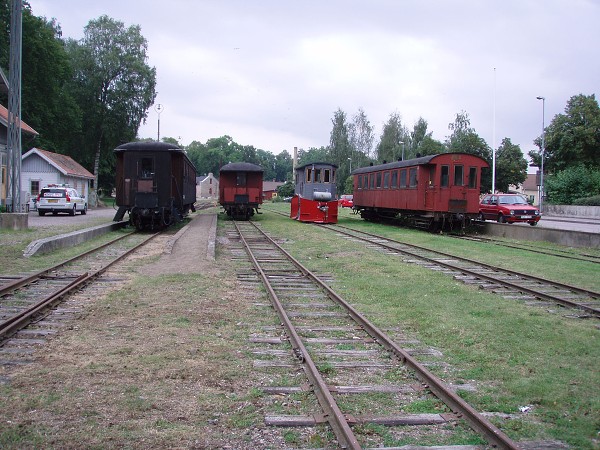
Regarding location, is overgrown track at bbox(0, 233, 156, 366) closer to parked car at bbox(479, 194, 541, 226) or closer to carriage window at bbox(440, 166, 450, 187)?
carriage window at bbox(440, 166, 450, 187)

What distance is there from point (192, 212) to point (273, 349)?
34.8 m

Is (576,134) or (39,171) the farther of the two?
(576,134)

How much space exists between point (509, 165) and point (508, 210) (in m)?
24.3

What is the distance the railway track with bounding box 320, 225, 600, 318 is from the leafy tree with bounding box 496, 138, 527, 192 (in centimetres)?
3698

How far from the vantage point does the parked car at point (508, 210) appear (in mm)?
26906

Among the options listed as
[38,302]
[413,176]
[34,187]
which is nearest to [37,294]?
[38,302]

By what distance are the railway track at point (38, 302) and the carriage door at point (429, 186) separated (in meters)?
13.4

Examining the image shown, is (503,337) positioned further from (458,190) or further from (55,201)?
(55,201)

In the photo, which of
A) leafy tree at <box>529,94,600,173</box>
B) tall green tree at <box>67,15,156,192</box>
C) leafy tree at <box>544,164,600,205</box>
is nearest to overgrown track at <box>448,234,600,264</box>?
leafy tree at <box>544,164,600,205</box>

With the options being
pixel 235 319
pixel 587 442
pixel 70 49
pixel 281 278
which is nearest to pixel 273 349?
pixel 235 319

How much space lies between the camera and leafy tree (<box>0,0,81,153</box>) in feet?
139

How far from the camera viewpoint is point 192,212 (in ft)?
132

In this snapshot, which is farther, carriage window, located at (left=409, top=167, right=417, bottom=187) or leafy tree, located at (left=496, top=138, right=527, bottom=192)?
leafy tree, located at (left=496, top=138, right=527, bottom=192)

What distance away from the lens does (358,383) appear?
5.10 m
